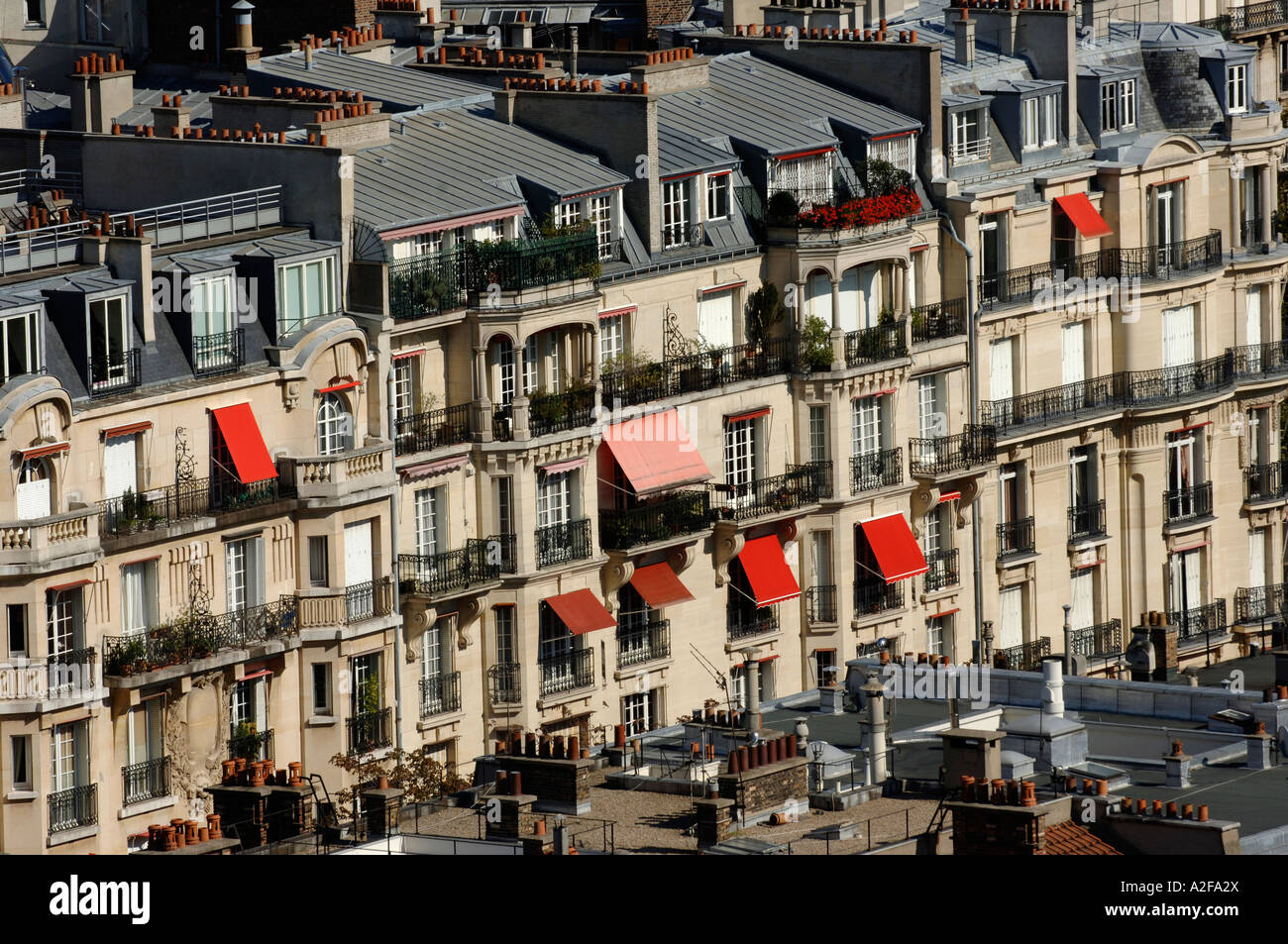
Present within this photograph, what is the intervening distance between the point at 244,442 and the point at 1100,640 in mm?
39135

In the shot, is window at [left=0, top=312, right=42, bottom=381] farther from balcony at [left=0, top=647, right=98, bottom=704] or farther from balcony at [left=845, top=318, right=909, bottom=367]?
balcony at [left=845, top=318, right=909, bottom=367]

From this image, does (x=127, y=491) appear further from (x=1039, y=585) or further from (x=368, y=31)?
(x=1039, y=585)

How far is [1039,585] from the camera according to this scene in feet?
383

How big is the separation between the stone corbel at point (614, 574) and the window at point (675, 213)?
9599 millimetres

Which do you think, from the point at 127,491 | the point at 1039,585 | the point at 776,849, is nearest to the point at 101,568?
the point at 127,491

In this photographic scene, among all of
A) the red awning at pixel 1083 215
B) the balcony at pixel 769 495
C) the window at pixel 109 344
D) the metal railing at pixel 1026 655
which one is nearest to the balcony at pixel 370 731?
the window at pixel 109 344

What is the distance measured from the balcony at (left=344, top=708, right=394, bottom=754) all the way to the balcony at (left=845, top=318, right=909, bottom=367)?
843 inches

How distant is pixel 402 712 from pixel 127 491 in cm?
1195

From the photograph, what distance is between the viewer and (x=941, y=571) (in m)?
113

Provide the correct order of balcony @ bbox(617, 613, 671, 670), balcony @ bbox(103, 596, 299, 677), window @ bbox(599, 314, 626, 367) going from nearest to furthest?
balcony @ bbox(103, 596, 299, 677)
window @ bbox(599, 314, 626, 367)
balcony @ bbox(617, 613, 671, 670)

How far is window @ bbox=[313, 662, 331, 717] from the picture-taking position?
92.7 meters

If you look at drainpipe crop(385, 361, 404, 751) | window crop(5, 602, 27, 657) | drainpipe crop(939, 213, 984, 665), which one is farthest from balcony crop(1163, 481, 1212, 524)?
window crop(5, 602, 27, 657)

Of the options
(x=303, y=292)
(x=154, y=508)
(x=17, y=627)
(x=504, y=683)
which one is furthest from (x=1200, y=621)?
(x=17, y=627)

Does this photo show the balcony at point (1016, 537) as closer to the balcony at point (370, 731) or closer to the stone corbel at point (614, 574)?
the stone corbel at point (614, 574)
